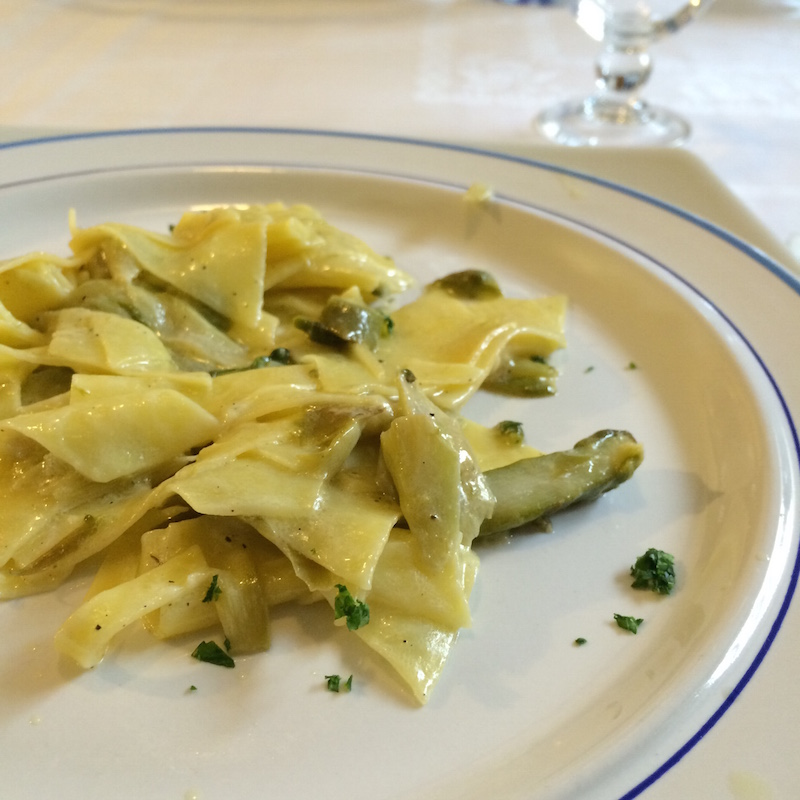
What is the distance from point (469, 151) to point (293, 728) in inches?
122

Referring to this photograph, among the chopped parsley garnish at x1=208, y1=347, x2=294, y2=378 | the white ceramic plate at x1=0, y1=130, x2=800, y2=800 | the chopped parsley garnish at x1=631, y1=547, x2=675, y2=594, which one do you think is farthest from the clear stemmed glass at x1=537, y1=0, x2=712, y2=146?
the chopped parsley garnish at x1=631, y1=547, x2=675, y2=594

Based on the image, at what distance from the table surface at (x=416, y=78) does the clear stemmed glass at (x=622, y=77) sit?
24cm

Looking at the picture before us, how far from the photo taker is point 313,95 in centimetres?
530

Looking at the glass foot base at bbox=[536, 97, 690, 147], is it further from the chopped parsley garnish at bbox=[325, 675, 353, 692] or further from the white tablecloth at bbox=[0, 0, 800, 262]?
the chopped parsley garnish at bbox=[325, 675, 353, 692]

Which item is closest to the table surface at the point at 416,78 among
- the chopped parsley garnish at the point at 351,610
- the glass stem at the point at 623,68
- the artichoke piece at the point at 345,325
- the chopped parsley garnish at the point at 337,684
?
the glass stem at the point at 623,68

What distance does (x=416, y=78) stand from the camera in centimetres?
571

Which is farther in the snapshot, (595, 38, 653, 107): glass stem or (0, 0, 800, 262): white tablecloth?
(595, 38, 653, 107): glass stem

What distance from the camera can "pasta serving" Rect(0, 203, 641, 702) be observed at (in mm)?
1856

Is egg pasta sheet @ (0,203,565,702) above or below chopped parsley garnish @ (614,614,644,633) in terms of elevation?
above

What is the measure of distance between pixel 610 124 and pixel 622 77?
35cm

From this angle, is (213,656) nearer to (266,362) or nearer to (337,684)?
(337,684)

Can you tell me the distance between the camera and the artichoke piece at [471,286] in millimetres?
3193

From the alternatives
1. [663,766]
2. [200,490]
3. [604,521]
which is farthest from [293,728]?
[604,521]

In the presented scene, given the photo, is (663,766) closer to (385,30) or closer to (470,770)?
(470,770)
